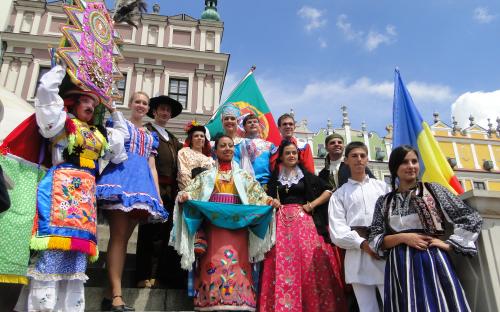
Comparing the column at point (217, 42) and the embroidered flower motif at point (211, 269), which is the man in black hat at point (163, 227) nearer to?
the embroidered flower motif at point (211, 269)

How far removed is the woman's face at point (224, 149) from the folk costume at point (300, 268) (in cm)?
72

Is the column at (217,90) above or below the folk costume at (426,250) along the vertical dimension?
above

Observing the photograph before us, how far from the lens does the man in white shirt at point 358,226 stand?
3.01 metres

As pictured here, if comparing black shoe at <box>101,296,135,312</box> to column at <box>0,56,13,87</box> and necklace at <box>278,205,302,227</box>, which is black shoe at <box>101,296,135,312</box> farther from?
column at <box>0,56,13,87</box>

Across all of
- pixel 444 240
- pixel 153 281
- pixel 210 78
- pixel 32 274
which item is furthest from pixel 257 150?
pixel 210 78

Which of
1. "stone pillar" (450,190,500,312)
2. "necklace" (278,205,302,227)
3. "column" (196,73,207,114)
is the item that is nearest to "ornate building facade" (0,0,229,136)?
"column" (196,73,207,114)

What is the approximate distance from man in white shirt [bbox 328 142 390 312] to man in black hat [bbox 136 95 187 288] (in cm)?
169

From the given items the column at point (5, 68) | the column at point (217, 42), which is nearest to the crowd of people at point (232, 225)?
the column at point (217, 42)

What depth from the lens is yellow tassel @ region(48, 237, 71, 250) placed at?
2805mm

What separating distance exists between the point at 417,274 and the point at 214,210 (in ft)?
5.46

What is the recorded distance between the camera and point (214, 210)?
3.44 metres

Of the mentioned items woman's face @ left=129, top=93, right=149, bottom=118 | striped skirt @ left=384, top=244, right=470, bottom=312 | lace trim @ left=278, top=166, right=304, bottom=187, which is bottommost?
striped skirt @ left=384, top=244, right=470, bottom=312

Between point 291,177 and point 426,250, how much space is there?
5.38 feet

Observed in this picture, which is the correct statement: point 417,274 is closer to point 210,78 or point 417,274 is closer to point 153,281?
point 153,281
